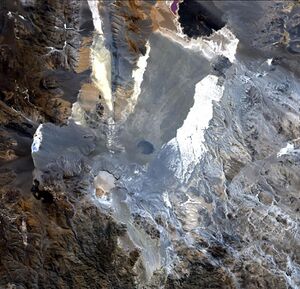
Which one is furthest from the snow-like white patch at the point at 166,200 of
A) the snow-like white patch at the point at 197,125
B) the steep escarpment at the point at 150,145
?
the snow-like white patch at the point at 197,125

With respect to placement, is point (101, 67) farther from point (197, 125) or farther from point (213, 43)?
point (213, 43)

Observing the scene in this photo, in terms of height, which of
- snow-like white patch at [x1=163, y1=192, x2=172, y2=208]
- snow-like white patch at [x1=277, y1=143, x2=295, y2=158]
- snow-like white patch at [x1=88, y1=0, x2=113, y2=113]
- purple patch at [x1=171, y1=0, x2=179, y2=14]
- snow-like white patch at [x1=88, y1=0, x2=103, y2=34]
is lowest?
snow-like white patch at [x1=163, y1=192, x2=172, y2=208]

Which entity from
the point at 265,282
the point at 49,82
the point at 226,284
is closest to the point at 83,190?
the point at 49,82

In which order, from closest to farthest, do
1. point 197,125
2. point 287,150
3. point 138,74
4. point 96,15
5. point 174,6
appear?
point 197,125 < point 287,150 < point 138,74 < point 96,15 < point 174,6

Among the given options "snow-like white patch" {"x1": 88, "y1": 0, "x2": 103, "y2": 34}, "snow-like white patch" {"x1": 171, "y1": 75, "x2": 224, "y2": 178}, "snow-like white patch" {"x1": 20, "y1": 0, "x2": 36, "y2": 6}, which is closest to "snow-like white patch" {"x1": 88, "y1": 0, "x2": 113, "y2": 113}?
"snow-like white patch" {"x1": 88, "y1": 0, "x2": 103, "y2": 34}

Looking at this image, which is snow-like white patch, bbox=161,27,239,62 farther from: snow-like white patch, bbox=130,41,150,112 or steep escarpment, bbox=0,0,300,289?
snow-like white patch, bbox=130,41,150,112

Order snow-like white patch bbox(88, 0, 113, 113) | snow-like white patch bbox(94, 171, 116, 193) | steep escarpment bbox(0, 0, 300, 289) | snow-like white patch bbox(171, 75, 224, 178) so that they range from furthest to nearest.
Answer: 1. snow-like white patch bbox(88, 0, 113, 113)
2. snow-like white patch bbox(171, 75, 224, 178)
3. snow-like white patch bbox(94, 171, 116, 193)
4. steep escarpment bbox(0, 0, 300, 289)

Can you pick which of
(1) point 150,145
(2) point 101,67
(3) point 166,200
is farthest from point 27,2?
(3) point 166,200

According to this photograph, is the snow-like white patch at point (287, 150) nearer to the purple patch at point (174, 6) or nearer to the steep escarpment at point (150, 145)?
the steep escarpment at point (150, 145)
